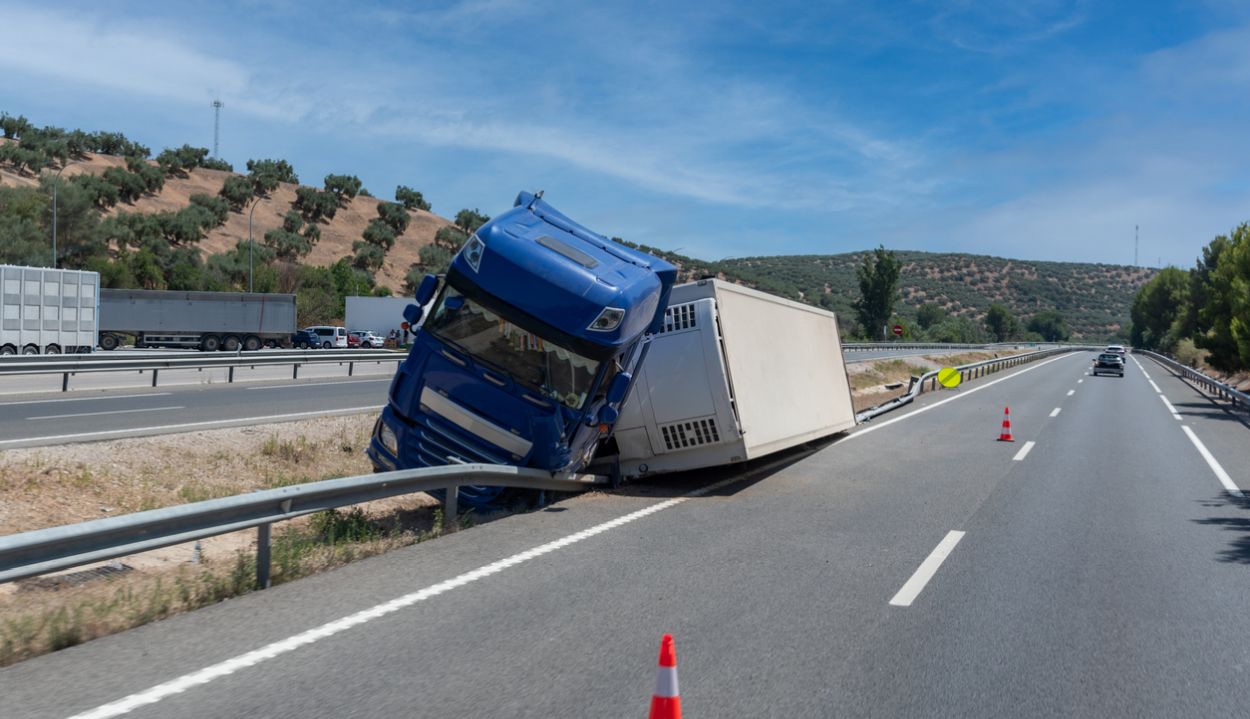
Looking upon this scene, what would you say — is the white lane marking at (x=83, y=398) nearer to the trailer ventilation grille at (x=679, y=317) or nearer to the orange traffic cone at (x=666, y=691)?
the trailer ventilation grille at (x=679, y=317)

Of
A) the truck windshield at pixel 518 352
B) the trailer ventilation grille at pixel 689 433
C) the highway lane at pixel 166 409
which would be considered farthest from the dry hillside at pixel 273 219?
the truck windshield at pixel 518 352

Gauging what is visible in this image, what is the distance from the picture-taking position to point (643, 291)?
428 inches

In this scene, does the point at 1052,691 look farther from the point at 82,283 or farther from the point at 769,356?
the point at 82,283

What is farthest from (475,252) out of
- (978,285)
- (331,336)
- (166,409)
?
(978,285)

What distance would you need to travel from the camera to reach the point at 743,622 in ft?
21.3

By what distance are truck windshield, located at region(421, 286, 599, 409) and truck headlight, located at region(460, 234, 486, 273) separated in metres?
0.39

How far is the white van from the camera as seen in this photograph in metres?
57.2

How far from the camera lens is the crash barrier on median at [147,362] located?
24.0 m

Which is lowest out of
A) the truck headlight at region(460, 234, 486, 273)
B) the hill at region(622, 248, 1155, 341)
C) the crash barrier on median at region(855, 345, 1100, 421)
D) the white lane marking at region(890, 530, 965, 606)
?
the crash barrier on median at region(855, 345, 1100, 421)

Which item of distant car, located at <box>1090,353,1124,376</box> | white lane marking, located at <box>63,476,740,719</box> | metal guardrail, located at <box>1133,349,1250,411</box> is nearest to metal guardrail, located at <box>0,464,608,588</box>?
white lane marking, located at <box>63,476,740,719</box>

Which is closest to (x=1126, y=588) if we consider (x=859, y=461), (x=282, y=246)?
(x=859, y=461)

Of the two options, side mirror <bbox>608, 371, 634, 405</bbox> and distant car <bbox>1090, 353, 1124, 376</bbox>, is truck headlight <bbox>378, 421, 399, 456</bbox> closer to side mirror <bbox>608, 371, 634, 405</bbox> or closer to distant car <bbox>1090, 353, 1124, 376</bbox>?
side mirror <bbox>608, 371, 634, 405</bbox>

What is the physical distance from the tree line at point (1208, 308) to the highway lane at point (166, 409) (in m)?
33.4

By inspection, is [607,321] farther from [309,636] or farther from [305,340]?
[305,340]
